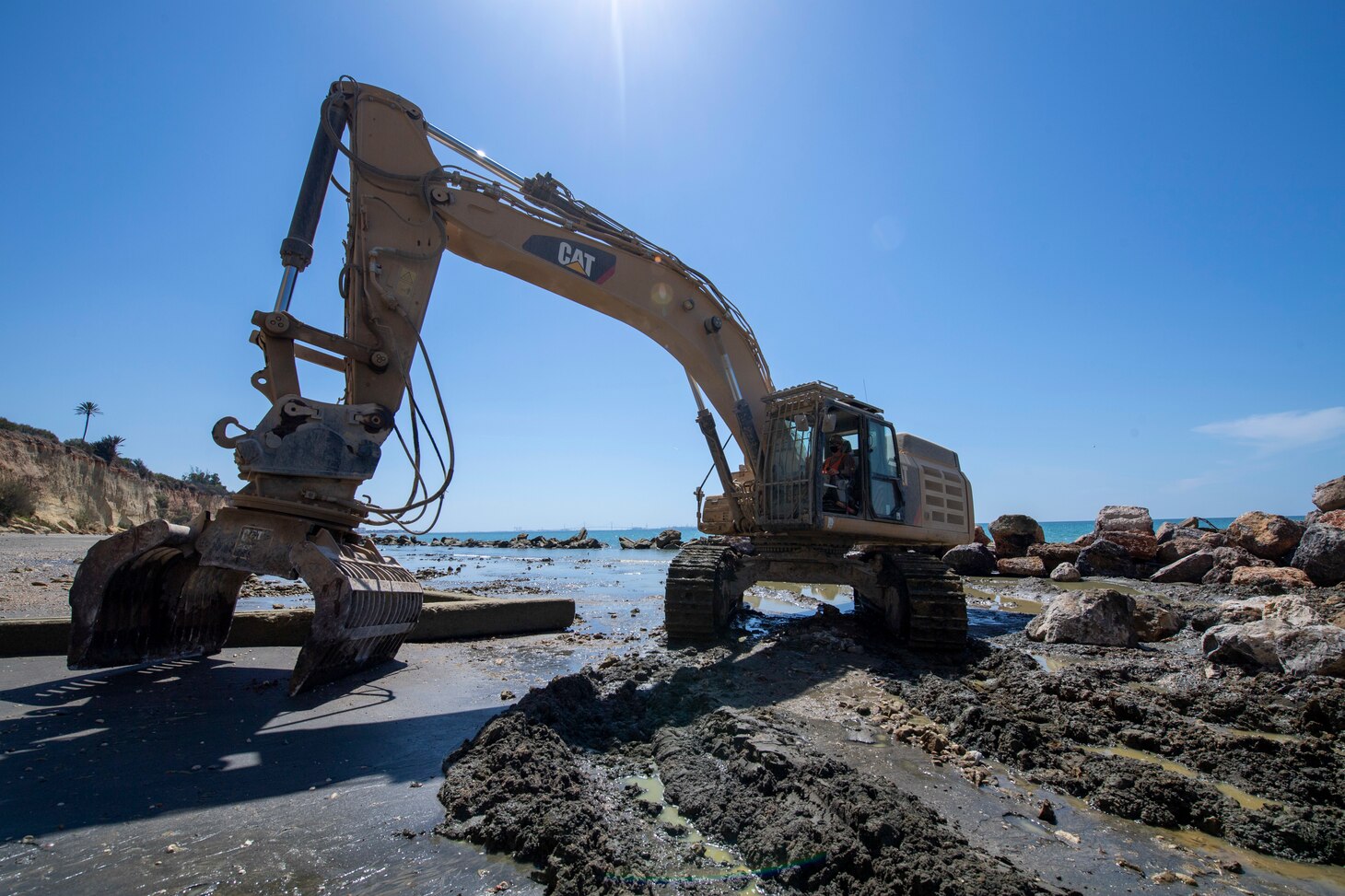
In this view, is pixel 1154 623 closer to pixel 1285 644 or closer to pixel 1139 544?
pixel 1285 644

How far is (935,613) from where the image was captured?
277 inches

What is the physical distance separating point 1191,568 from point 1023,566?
12.6 feet

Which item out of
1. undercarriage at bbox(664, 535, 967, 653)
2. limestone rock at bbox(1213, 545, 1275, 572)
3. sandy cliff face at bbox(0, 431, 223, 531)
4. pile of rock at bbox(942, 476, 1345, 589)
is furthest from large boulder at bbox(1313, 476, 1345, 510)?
sandy cliff face at bbox(0, 431, 223, 531)

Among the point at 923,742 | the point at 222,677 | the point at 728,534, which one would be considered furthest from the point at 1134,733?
the point at 222,677

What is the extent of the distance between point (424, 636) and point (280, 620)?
4.87 ft

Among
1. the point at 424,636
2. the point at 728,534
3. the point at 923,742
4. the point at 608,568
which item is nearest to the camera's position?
the point at 923,742

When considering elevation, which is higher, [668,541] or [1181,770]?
[668,541]

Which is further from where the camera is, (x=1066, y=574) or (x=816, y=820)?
(x=1066, y=574)

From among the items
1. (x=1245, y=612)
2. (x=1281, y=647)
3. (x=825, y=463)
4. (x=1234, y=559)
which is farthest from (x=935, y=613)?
(x=1234, y=559)

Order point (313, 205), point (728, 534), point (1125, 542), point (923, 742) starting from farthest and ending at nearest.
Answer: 1. point (1125, 542)
2. point (728, 534)
3. point (313, 205)
4. point (923, 742)

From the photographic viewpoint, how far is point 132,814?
285 centimetres

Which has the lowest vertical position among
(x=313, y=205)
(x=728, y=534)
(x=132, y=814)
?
(x=132, y=814)

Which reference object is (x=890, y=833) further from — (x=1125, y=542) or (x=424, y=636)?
(x=1125, y=542)

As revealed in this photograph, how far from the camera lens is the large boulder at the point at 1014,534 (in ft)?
61.5
